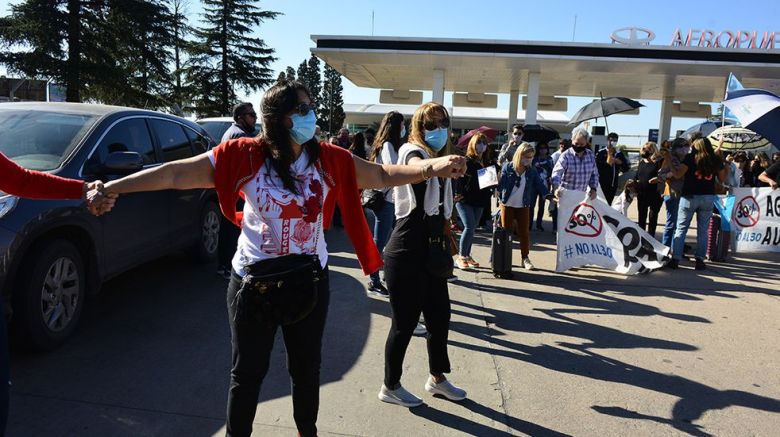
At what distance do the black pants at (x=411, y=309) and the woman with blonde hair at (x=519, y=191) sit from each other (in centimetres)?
382

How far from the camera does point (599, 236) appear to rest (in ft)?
23.4

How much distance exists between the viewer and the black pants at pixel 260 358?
235 centimetres

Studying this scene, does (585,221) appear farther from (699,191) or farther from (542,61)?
(542,61)

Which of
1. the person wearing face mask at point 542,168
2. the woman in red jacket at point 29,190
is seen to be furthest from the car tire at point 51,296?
the person wearing face mask at point 542,168

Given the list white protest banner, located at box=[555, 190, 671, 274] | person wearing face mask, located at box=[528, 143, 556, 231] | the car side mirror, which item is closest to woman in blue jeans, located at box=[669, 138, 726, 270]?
white protest banner, located at box=[555, 190, 671, 274]

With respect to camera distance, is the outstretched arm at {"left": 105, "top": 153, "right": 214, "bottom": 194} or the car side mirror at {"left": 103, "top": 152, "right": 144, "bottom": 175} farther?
the car side mirror at {"left": 103, "top": 152, "right": 144, "bottom": 175}

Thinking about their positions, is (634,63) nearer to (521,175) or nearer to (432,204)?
(521,175)

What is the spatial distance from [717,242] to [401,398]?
23.4ft

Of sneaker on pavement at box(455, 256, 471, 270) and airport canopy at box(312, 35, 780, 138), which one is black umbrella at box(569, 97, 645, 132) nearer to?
sneaker on pavement at box(455, 256, 471, 270)

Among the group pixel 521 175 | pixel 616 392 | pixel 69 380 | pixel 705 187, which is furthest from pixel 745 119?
pixel 69 380

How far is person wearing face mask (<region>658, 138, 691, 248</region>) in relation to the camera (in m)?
7.53

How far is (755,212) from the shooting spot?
28.5ft

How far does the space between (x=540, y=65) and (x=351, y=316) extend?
848 inches

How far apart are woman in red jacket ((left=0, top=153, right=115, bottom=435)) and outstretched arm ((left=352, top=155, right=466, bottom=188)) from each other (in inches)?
45.5
